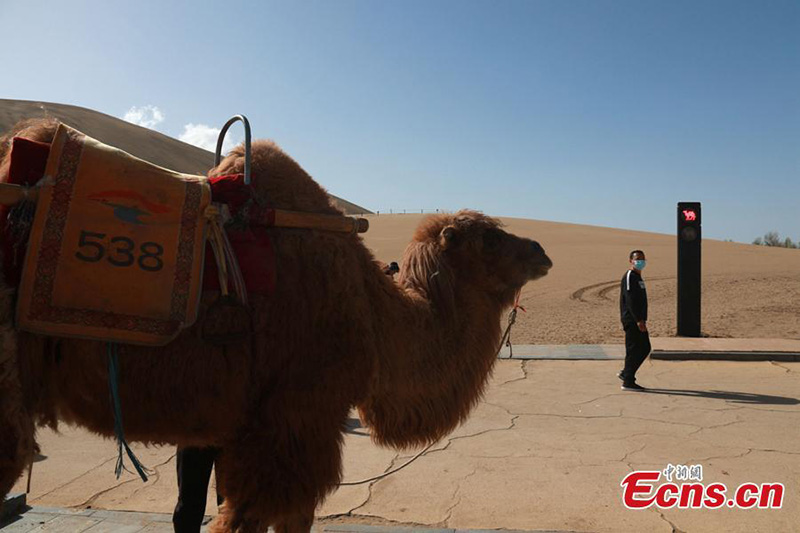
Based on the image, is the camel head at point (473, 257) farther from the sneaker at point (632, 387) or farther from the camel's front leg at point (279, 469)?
the sneaker at point (632, 387)

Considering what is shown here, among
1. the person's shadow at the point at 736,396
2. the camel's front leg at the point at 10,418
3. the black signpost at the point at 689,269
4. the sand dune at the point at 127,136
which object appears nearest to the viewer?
the camel's front leg at the point at 10,418

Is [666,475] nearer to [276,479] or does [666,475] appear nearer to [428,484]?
[428,484]

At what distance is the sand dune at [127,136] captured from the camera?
178ft

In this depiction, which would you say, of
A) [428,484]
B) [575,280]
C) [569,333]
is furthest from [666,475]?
[575,280]

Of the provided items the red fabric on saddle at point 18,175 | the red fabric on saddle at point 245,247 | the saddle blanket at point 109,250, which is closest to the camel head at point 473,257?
the red fabric on saddle at point 245,247

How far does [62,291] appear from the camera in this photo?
77.5 inches

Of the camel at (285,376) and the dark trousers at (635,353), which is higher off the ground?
the camel at (285,376)

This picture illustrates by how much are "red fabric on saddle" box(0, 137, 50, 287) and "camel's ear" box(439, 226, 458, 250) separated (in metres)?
1.75

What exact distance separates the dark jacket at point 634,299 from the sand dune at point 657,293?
3.78m

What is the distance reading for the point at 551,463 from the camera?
17.2ft

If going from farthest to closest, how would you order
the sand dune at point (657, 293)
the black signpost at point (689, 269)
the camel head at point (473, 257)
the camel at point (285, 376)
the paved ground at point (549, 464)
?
the sand dune at point (657, 293) < the black signpost at point (689, 269) < the paved ground at point (549, 464) < the camel head at point (473, 257) < the camel at point (285, 376)

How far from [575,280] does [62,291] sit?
22.1 meters

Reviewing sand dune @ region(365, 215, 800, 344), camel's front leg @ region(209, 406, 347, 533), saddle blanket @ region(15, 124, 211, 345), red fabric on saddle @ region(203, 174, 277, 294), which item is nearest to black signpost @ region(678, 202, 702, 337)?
sand dune @ region(365, 215, 800, 344)

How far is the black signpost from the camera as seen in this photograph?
1210 cm
